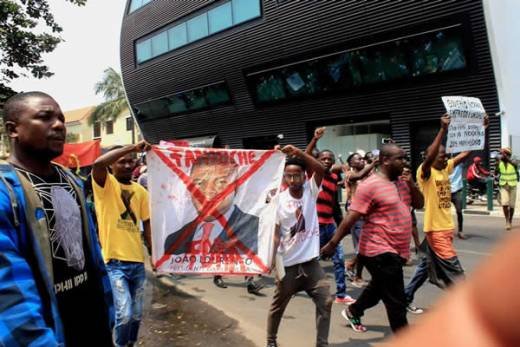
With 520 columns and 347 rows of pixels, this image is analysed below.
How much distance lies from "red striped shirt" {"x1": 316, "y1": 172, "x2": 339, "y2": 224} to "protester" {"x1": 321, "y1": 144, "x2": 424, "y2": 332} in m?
2.05

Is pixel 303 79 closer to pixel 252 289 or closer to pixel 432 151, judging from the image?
pixel 252 289

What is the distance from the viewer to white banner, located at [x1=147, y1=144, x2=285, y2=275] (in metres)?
4.35

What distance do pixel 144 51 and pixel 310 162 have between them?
2762 cm

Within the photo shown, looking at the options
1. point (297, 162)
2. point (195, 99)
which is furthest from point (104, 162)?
point (195, 99)

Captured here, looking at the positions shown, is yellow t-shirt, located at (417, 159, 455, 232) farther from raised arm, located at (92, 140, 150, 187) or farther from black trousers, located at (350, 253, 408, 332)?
raised arm, located at (92, 140, 150, 187)

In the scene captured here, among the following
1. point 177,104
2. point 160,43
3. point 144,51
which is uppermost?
point 144,51

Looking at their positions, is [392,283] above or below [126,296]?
below

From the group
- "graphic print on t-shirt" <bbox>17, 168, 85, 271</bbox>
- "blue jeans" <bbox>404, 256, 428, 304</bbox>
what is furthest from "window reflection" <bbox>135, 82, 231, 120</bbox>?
"graphic print on t-shirt" <bbox>17, 168, 85, 271</bbox>

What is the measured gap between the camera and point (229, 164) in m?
4.70

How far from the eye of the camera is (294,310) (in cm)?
541

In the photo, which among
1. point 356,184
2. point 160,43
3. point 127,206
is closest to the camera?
point 127,206

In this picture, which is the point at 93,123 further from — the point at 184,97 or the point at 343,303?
the point at 343,303

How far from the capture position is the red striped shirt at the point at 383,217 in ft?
13.1

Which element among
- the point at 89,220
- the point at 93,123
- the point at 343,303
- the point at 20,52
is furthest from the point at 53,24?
the point at 93,123
